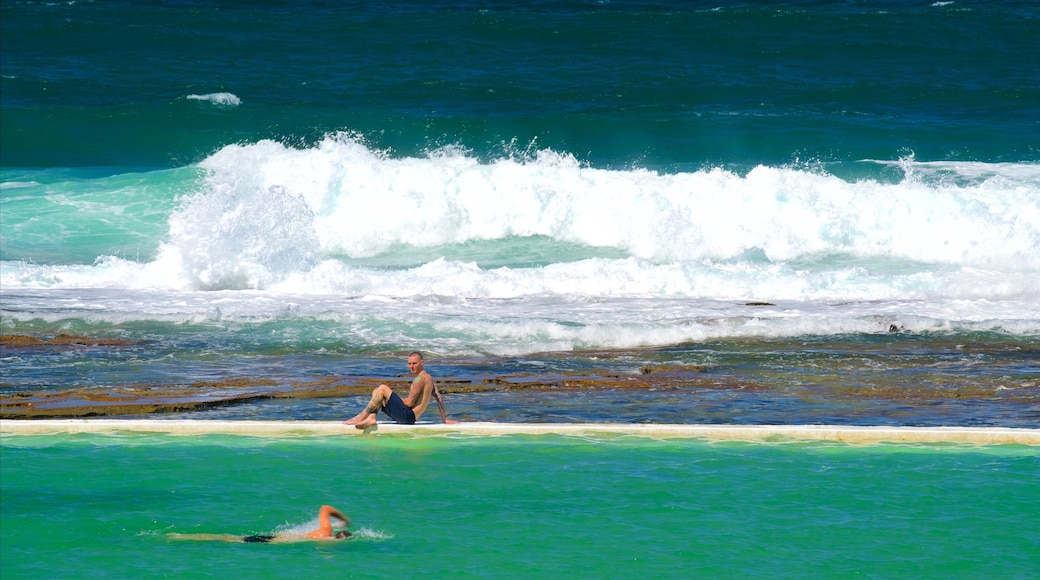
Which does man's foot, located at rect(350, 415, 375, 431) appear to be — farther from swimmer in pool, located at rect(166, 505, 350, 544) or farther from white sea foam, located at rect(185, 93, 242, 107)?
white sea foam, located at rect(185, 93, 242, 107)

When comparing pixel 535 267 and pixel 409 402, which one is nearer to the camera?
pixel 409 402

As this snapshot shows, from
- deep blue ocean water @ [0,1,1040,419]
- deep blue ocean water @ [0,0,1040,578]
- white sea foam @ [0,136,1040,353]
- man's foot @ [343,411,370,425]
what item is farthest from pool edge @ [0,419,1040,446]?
white sea foam @ [0,136,1040,353]

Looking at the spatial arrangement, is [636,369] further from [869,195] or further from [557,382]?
[869,195]

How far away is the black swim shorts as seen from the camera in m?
11.2

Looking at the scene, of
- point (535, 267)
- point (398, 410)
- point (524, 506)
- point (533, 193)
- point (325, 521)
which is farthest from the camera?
point (533, 193)

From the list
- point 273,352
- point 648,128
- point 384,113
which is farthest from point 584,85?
point 273,352

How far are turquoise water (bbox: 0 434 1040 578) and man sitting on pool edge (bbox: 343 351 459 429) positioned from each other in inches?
10.9

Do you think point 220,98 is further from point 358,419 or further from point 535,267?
point 358,419

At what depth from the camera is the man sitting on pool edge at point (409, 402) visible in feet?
36.3

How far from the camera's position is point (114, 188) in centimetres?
2667

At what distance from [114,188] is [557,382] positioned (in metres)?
16.4

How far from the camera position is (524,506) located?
9297 millimetres

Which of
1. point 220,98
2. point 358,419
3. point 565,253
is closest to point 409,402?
point 358,419

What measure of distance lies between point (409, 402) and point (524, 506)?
7.70ft
